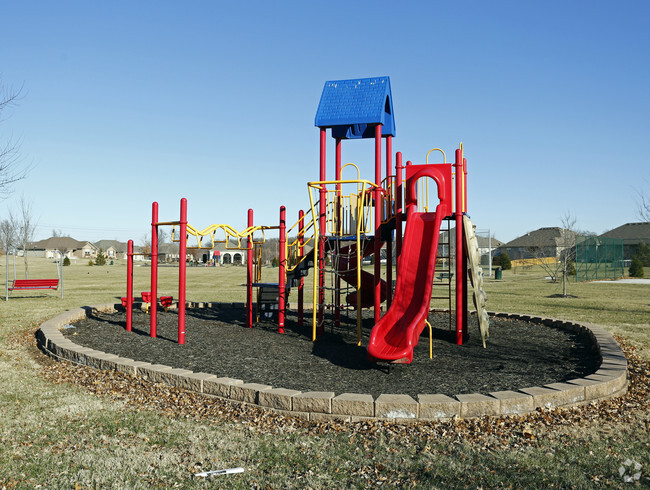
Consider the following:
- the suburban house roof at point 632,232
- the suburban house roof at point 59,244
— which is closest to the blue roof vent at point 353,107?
the suburban house roof at point 632,232

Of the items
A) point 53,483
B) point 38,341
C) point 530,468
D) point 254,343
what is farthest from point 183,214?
point 530,468

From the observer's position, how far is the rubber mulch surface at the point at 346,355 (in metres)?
6.89

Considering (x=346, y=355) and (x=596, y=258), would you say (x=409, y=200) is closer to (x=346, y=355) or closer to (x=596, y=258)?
(x=346, y=355)

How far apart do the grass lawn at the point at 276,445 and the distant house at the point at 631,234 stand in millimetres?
71179

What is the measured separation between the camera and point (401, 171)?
10.2 meters

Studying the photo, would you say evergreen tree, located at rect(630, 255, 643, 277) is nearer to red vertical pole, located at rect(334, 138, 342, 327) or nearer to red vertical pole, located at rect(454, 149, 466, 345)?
red vertical pole, located at rect(334, 138, 342, 327)

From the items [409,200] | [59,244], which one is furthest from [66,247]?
[409,200]

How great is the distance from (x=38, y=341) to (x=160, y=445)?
7.16 meters

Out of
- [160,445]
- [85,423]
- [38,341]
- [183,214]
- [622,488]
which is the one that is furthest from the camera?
[38,341]

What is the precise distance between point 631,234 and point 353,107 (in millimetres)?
74773

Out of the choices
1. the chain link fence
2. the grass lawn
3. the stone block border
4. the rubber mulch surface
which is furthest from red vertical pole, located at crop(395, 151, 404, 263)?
the chain link fence

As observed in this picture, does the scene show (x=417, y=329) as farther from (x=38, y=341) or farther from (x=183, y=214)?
(x=38, y=341)

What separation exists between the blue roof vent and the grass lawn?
7.06m

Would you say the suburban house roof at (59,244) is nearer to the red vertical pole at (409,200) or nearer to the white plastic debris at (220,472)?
the red vertical pole at (409,200)
